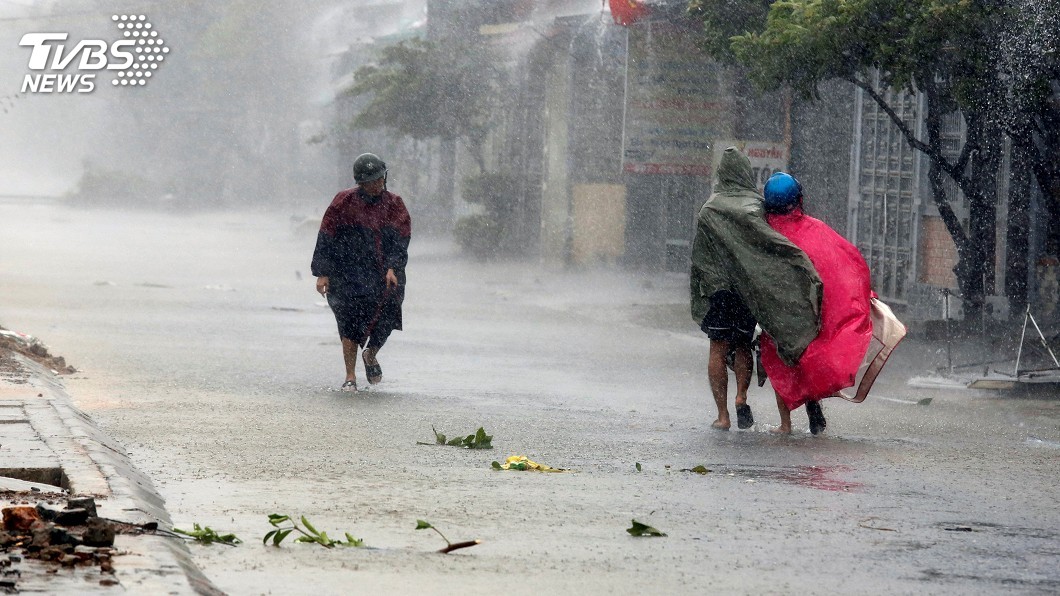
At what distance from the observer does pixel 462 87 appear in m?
31.2

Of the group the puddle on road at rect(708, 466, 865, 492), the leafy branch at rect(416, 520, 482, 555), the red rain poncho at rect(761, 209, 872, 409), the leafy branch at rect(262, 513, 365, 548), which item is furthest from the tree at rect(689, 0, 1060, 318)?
the leafy branch at rect(262, 513, 365, 548)

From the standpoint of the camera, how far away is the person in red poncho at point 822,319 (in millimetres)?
8680

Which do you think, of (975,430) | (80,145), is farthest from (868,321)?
(80,145)

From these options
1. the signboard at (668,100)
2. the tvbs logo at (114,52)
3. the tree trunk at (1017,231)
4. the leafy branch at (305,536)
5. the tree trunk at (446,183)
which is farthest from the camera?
the tvbs logo at (114,52)

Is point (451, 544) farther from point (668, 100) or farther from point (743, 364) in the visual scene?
point (668, 100)

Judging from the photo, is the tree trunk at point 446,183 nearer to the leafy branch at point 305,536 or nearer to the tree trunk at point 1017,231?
the tree trunk at point 1017,231

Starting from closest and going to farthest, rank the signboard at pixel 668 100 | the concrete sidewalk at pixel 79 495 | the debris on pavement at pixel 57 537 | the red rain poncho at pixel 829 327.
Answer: the concrete sidewalk at pixel 79 495, the debris on pavement at pixel 57 537, the red rain poncho at pixel 829 327, the signboard at pixel 668 100

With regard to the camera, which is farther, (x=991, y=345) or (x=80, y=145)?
(x=80, y=145)

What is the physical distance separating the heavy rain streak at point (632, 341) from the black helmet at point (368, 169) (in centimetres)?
A: 3

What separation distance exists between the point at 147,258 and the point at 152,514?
23.0 meters

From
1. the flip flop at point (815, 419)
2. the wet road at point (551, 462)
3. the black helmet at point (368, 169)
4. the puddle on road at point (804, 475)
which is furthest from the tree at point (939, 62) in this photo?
the puddle on road at point (804, 475)

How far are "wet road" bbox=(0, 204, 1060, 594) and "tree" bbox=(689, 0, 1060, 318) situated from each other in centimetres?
158

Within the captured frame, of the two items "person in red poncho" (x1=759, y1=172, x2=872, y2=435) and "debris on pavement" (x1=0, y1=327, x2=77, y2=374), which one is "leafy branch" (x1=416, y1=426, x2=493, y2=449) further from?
"debris on pavement" (x1=0, y1=327, x2=77, y2=374)

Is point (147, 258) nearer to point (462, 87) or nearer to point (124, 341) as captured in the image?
point (462, 87)
